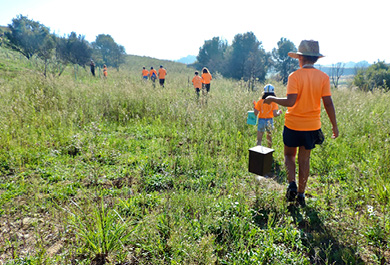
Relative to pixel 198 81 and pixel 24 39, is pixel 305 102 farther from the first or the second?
pixel 24 39

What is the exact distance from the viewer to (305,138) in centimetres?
256

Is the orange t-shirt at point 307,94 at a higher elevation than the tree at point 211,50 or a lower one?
lower

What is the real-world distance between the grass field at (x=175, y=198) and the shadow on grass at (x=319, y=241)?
0.01 meters

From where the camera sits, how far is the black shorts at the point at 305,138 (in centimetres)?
255

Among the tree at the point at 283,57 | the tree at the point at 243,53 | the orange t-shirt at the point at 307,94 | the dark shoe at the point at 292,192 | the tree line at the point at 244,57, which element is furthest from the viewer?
the tree at the point at 283,57

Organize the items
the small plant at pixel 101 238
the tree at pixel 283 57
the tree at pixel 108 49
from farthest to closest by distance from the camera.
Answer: the tree at pixel 108 49
the tree at pixel 283 57
the small plant at pixel 101 238

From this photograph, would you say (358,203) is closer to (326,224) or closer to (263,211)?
(326,224)

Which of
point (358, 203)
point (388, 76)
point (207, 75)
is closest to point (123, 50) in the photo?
point (207, 75)

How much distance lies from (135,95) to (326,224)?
6123 mm

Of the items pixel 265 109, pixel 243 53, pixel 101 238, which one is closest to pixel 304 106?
pixel 265 109

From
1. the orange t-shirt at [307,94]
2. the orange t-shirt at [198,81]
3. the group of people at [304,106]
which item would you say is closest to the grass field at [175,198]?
the group of people at [304,106]

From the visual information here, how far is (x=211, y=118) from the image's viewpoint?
5.60 m

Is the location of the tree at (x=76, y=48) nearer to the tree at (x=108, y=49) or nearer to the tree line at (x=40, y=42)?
the tree line at (x=40, y=42)

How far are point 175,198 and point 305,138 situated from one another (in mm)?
1705
